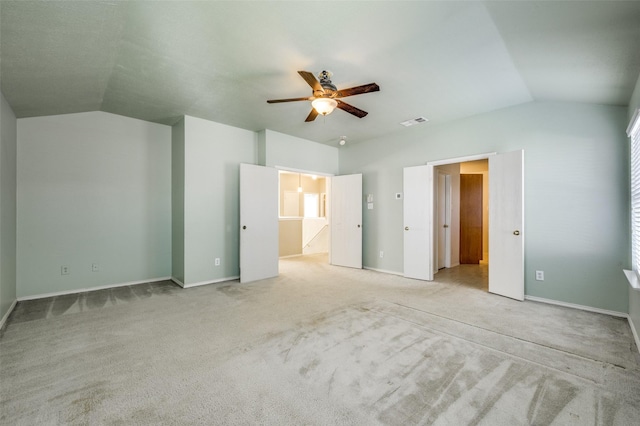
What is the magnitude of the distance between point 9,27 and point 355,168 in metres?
5.20

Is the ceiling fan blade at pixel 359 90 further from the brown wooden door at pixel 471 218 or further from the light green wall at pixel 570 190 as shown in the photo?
the brown wooden door at pixel 471 218

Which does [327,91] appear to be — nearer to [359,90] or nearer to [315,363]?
[359,90]

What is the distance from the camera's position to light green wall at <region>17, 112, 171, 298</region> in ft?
12.5

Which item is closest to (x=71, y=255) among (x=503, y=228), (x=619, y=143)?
(x=503, y=228)

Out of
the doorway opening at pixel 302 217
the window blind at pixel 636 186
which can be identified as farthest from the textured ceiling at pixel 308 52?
the doorway opening at pixel 302 217

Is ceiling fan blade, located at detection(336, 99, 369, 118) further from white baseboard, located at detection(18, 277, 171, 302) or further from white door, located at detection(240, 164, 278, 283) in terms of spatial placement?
white baseboard, located at detection(18, 277, 171, 302)

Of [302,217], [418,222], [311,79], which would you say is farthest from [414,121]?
[302,217]

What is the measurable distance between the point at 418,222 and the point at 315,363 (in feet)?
11.6

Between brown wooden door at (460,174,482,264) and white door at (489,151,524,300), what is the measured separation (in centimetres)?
289

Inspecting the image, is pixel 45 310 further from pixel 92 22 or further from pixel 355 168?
pixel 355 168

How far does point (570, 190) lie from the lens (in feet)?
11.6

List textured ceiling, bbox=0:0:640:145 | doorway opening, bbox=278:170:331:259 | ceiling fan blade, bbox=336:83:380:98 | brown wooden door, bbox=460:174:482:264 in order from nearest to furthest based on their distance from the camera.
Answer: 1. textured ceiling, bbox=0:0:640:145
2. ceiling fan blade, bbox=336:83:380:98
3. brown wooden door, bbox=460:174:482:264
4. doorway opening, bbox=278:170:331:259

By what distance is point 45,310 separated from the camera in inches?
132

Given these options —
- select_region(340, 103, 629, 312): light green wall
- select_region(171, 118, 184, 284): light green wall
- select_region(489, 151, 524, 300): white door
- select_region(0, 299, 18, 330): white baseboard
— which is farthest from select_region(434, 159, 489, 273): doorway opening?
select_region(0, 299, 18, 330): white baseboard
